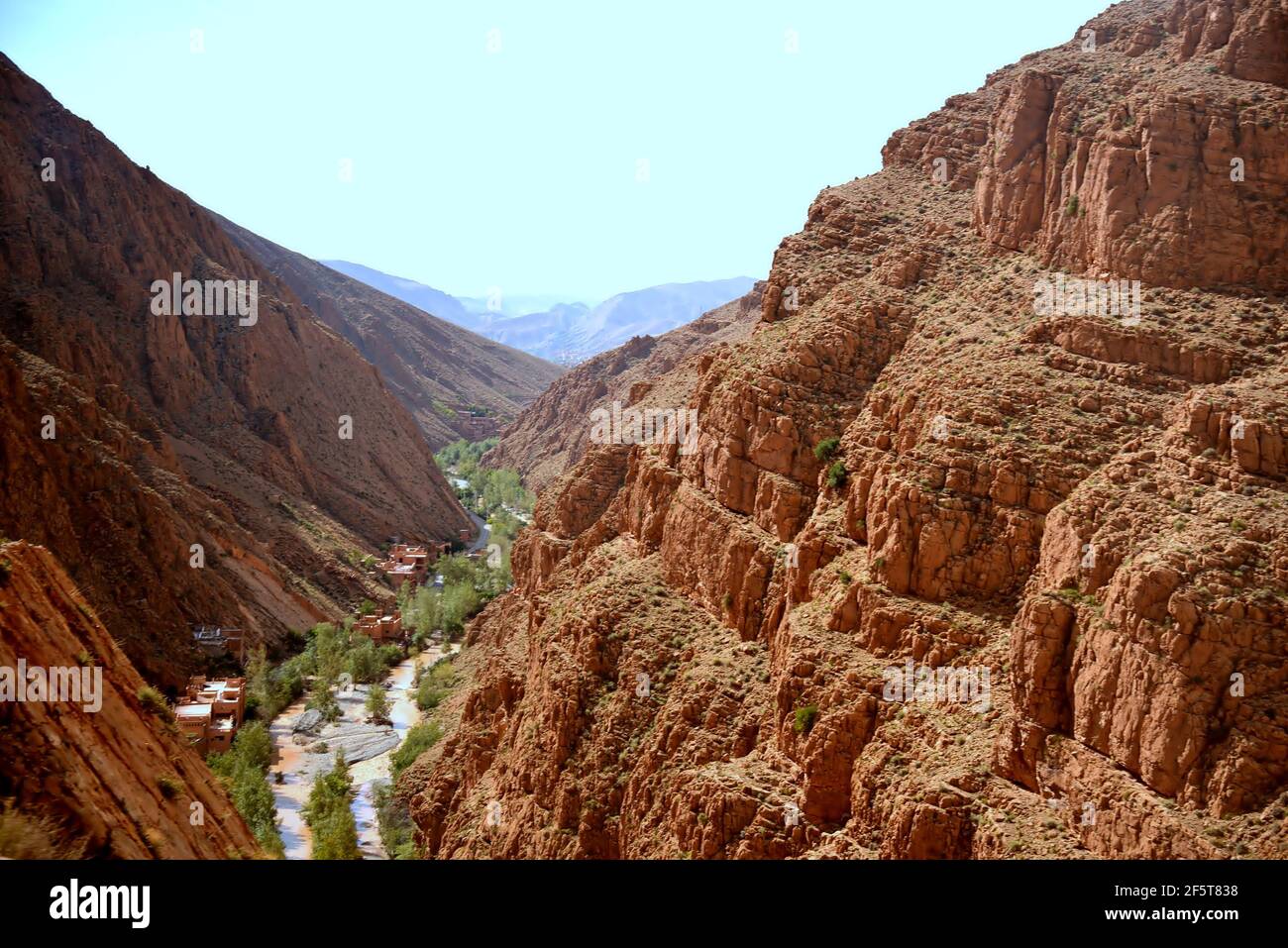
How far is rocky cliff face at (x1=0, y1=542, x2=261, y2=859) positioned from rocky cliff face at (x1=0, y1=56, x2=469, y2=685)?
3629 cm

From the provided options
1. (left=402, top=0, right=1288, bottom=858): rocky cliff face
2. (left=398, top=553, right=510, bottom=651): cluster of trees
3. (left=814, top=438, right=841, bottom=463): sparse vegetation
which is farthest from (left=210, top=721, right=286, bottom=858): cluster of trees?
(left=398, top=553, right=510, bottom=651): cluster of trees

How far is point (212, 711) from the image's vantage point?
4872 cm

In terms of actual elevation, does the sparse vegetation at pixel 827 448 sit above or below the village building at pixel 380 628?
above

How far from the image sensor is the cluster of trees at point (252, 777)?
38.2m

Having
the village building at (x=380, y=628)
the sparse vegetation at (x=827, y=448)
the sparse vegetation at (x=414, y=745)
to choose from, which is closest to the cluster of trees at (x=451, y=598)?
the village building at (x=380, y=628)

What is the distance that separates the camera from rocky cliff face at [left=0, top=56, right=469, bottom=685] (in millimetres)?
53406

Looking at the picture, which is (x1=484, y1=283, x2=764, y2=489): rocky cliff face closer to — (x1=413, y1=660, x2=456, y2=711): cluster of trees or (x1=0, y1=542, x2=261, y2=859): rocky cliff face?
(x1=413, y1=660, x2=456, y2=711): cluster of trees

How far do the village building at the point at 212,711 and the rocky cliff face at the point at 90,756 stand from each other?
30.7 metres

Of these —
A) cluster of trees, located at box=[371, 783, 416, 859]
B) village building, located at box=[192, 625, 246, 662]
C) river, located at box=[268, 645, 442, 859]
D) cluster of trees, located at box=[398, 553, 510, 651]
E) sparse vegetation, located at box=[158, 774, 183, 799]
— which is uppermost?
sparse vegetation, located at box=[158, 774, 183, 799]

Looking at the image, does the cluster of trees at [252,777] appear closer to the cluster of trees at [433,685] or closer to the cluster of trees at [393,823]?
the cluster of trees at [393,823]

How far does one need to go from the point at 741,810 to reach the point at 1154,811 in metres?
9.77

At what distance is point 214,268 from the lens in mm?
100000
